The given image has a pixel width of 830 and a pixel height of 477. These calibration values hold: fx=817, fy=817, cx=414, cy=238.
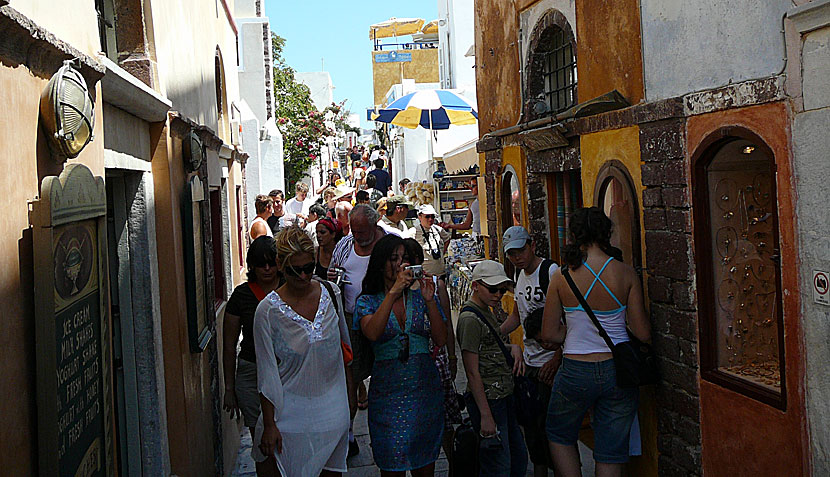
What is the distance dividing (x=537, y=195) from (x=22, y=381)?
618 centimetres

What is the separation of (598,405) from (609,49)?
8.28 ft

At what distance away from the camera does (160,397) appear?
4594mm

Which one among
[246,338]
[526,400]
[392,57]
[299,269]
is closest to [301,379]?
[299,269]

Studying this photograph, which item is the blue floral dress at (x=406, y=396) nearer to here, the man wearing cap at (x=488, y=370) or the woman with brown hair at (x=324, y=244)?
the man wearing cap at (x=488, y=370)

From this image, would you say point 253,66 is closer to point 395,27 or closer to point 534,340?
point 534,340

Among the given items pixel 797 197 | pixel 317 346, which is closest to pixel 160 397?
pixel 317 346

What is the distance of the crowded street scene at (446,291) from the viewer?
8.57ft

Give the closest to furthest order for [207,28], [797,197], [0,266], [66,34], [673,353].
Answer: [0,266] < [66,34] < [797,197] < [673,353] < [207,28]

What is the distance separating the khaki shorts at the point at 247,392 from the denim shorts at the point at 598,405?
191 cm

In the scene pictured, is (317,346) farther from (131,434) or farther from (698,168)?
(698,168)

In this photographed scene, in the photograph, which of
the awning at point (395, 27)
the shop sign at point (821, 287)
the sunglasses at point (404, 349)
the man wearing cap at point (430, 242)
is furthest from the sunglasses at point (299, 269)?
the awning at point (395, 27)

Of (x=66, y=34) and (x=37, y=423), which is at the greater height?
(x=66, y=34)

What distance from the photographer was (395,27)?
50.2 m

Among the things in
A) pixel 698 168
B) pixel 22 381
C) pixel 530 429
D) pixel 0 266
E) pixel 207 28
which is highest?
pixel 207 28
